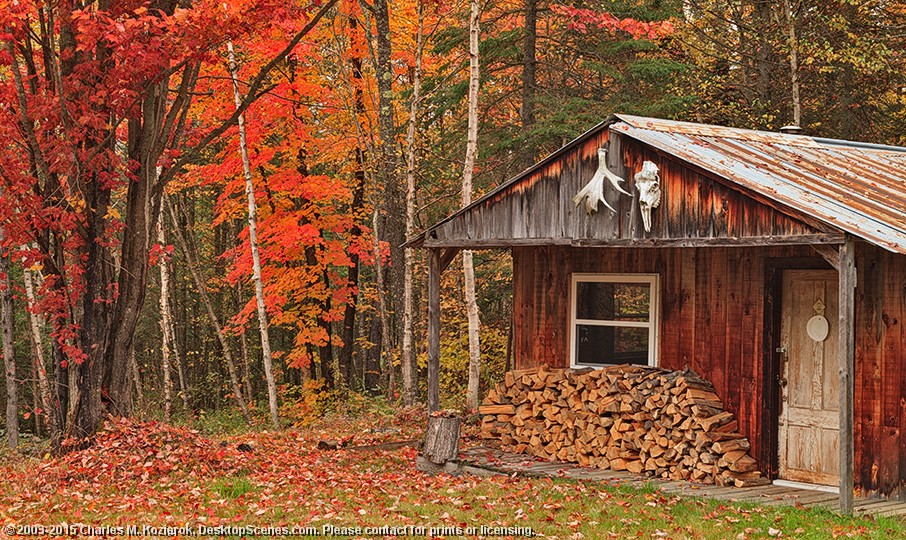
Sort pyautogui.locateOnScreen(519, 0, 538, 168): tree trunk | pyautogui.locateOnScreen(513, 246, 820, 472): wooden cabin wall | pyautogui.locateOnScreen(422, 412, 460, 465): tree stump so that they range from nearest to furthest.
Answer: pyautogui.locateOnScreen(513, 246, 820, 472): wooden cabin wall < pyautogui.locateOnScreen(422, 412, 460, 465): tree stump < pyautogui.locateOnScreen(519, 0, 538, 168): tree trunk

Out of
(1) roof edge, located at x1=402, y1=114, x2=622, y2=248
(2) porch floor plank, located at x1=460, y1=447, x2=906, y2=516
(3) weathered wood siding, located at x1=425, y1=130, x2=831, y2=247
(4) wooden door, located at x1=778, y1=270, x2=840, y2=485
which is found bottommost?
(2) porch floor plank, located at x1=460, y1=447, x2=906, y2=516

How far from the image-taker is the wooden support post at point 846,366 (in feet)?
28.8

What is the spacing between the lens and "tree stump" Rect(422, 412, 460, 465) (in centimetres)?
1148

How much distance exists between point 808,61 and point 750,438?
10516mm

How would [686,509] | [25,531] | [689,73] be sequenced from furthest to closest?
1. [689,73]
2. [686,509]
3. [25,531]

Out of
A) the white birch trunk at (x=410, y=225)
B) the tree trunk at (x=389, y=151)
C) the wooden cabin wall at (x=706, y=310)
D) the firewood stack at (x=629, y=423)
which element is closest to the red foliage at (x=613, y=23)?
the white birch trunk at (x=410, y=225)

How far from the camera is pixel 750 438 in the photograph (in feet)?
36.6

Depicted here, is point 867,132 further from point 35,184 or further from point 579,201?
point 35,184

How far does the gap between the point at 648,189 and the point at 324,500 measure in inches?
189

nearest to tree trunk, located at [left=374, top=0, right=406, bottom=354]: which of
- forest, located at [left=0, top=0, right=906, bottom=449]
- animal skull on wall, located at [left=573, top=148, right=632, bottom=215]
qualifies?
forest, located at [left=0, top=0, right=906, bottom=449]

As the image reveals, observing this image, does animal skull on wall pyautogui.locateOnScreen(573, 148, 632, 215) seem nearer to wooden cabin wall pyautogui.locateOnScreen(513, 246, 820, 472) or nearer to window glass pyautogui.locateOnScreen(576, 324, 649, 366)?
wooden cabin wall pyautogui.locateOnScreen(513, 246, 820, 472)

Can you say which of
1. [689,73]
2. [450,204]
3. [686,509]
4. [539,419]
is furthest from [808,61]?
[686,509]

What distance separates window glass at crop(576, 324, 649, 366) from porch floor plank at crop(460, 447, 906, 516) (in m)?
1.55

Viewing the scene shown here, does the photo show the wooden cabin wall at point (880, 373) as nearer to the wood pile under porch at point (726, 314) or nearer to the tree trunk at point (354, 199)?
the wood pile under porch at point (726, 314)
